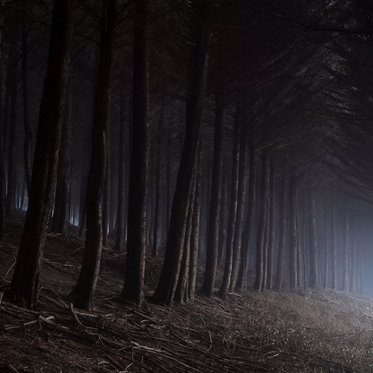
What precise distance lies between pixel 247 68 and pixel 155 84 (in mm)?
2417

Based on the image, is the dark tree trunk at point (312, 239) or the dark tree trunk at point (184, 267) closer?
the dark tree trunk at point (184, 267)

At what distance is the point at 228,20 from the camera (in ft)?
38.1

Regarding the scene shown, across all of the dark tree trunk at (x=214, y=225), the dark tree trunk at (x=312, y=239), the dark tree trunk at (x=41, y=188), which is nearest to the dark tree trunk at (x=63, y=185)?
the dark tree trunk at (x=214, y=225)

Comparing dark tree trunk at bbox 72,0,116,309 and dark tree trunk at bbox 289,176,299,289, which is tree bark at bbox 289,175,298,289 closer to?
dark tree trunk at bbox 289,176,299,289

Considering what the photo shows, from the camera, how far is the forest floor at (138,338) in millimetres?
5168

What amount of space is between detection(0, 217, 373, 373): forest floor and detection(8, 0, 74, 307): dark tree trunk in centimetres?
38

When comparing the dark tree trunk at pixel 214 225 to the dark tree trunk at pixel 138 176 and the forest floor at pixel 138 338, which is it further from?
the dark tree trunk at pixel 138 176

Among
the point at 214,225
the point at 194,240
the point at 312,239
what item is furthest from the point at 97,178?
the point at 312,239

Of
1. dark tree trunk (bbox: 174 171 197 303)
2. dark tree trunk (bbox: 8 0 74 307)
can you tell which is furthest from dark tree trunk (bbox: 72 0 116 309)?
dark tree trunk (bbox: 174 171 197 303)

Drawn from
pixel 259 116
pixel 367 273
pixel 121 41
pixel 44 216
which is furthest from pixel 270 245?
pixel 367 273

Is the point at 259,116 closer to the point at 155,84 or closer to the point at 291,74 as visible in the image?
the point at 291,74

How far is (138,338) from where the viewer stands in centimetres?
677

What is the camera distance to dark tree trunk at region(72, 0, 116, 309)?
294 inches

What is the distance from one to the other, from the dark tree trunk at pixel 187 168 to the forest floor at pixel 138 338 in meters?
0.66
